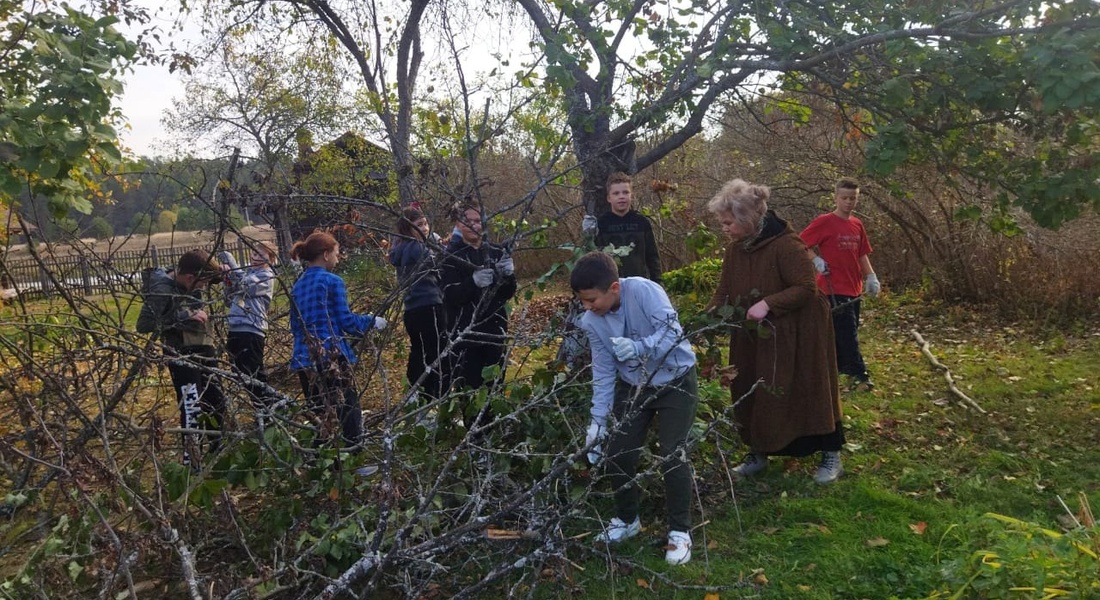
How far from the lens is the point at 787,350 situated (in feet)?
12.1

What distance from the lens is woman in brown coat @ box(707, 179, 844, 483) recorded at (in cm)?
362

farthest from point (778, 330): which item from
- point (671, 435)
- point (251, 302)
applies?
point (251, 302)

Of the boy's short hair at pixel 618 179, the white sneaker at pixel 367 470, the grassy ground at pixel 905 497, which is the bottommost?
the grassy ground at pixel 905 497

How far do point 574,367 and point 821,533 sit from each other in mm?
1507

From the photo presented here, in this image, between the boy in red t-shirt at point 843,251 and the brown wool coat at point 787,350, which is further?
the boy in red t-shirt at point 843,251

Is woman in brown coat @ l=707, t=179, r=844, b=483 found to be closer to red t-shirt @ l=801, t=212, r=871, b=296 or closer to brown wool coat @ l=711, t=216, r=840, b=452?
brown wool coat @ l=711, t=216, r=840, b=452

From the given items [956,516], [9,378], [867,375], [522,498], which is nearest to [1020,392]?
[867,375]

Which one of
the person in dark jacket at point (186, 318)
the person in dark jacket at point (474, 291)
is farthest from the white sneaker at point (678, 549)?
the person in dark jacket at point (186, 318)

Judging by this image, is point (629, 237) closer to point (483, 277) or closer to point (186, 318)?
point (483, 277)

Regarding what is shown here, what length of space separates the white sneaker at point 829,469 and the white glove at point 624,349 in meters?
1.63

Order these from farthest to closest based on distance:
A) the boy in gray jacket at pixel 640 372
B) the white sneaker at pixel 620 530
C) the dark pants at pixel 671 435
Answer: the white sneaker at pixel 620 530
the dark pants at pixel 671 435
the boy in gray jacket at pixel 640 372

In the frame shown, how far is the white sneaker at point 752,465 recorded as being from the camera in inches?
A: 159

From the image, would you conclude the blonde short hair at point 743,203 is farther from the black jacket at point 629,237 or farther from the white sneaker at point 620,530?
the white sneaker at point 620,530

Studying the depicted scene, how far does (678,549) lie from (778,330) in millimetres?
1207
